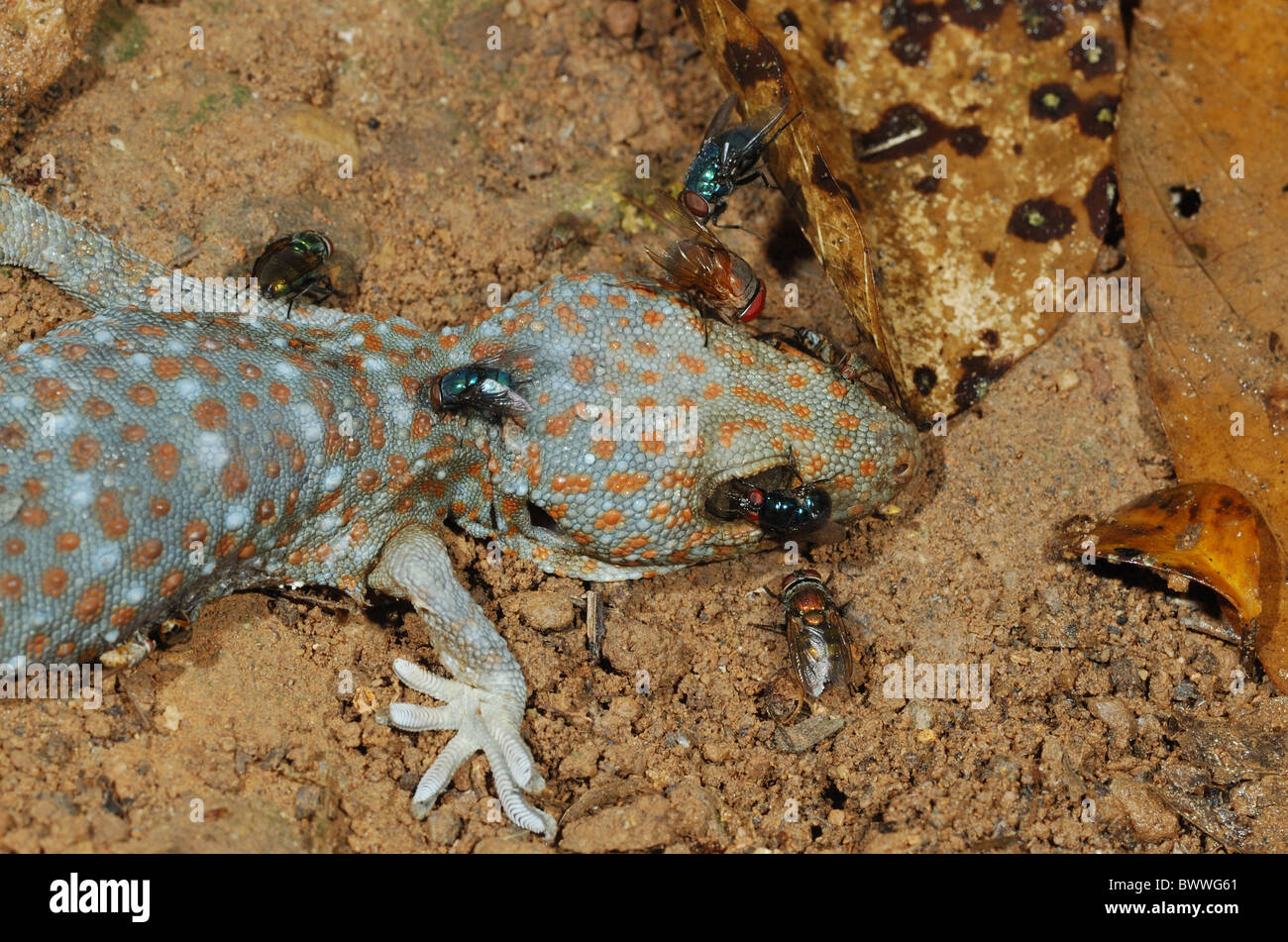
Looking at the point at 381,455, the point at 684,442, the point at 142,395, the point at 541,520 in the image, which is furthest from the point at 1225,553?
the point at 142,395

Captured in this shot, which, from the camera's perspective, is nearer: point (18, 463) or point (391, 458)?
point (18, 463)

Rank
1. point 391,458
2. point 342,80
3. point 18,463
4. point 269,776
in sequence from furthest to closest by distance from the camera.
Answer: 1. point 342,80
2. point 391,458
3. point 269,776
4. point 18,463

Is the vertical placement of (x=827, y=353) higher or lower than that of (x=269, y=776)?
higher

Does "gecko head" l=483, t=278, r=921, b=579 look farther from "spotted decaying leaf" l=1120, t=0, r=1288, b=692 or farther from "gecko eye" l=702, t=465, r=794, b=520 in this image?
"spotted decaying leaf" l=1120, t=0, r=1288, b=692

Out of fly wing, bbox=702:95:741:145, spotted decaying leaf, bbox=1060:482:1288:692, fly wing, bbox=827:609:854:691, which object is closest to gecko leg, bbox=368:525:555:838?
fly wing, bbox=827:609:854:691

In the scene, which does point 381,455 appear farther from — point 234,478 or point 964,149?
point 964,149

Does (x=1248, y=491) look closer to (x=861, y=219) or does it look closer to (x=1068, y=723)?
(x=1068, y=723)
